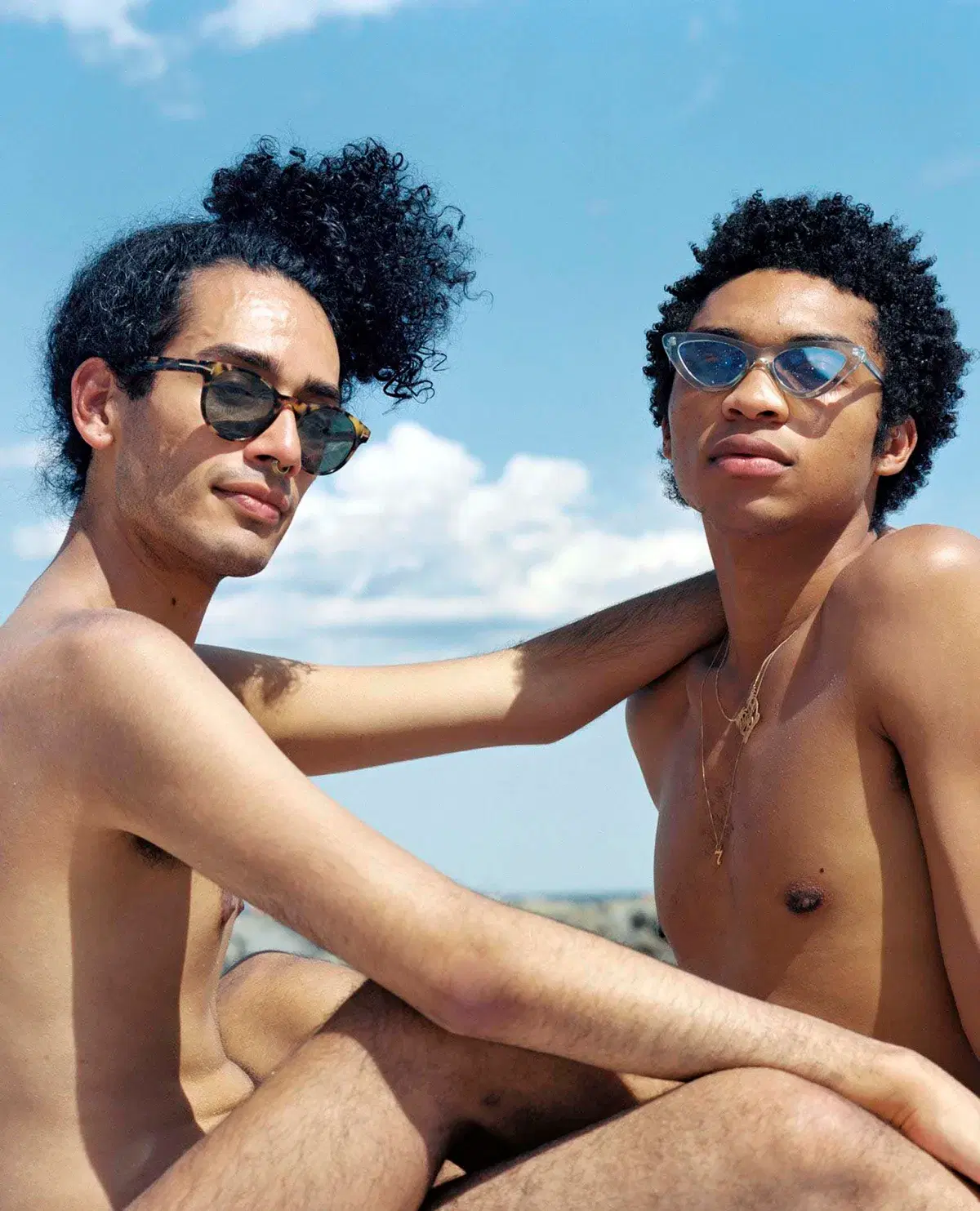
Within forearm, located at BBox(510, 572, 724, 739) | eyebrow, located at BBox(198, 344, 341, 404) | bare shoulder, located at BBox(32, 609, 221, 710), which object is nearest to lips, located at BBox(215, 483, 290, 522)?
eyebrow, located at BBox(198, 344, 341, 404)

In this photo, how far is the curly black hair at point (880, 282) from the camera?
12.3ft

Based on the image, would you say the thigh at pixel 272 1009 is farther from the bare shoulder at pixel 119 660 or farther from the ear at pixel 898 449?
the ear at pixel 898 449

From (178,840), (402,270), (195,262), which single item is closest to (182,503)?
(195,262)

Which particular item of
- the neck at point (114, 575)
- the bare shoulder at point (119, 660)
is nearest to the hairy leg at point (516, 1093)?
the bare shoulder at point (119, 660)

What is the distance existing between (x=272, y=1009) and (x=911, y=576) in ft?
7.19

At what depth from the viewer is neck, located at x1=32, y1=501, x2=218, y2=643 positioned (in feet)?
10.9

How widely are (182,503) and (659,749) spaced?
5.24 feet

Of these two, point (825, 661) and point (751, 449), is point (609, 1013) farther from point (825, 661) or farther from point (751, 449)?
point (751, 449)

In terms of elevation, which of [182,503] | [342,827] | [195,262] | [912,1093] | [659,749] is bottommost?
[912,1093]

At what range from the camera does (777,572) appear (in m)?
3.60

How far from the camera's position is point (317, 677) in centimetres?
419

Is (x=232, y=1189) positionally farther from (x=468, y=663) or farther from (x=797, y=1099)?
(x=468, y=663)

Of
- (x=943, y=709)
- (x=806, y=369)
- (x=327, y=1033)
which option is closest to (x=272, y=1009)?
(x=327, y=1033)

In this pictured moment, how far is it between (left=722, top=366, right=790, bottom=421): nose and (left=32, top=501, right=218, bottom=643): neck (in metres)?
1.44
